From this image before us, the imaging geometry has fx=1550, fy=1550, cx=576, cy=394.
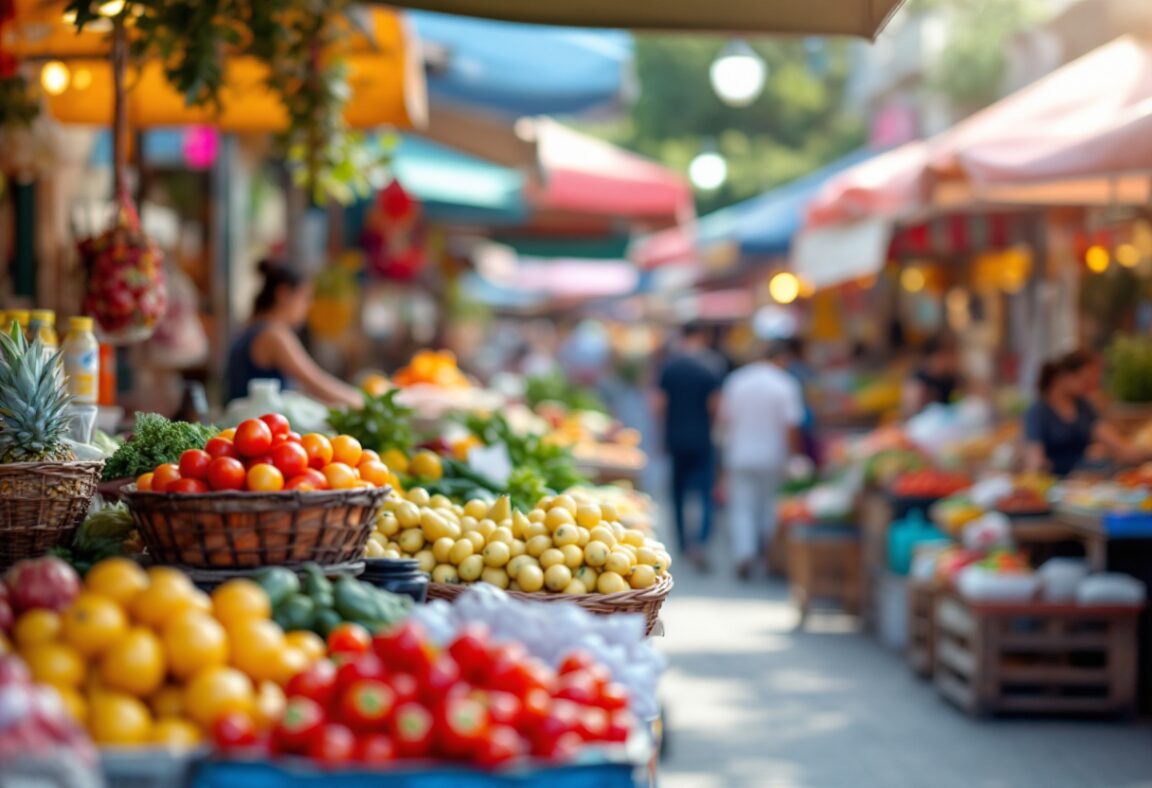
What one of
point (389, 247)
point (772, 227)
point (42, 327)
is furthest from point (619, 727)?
point (772, 227)

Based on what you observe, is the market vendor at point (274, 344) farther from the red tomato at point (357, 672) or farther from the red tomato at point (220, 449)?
the red tomato at point (357, 672)

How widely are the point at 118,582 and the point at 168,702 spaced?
28cm

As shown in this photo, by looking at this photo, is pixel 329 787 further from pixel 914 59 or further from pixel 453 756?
pixel 914 59

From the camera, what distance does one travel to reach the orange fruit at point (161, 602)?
8.42ft

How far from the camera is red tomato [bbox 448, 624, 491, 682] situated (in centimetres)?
255

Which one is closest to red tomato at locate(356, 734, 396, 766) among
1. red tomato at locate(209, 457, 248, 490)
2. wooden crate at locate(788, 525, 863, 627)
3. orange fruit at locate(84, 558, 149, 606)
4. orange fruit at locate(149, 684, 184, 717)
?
orange fruit at locate(149, 684, 184, 717)

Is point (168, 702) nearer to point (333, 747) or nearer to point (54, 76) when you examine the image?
point (333, 747)

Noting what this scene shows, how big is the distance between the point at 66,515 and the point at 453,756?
1630 millimetres

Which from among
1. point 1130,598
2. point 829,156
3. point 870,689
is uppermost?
point 829,156

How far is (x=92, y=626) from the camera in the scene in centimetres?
248

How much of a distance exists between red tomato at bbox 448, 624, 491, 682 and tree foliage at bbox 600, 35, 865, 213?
35.3 meters

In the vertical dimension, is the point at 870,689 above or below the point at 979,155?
below

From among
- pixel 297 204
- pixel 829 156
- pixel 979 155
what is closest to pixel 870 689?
pixel 979 155

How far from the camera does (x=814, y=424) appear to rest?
695 inches
